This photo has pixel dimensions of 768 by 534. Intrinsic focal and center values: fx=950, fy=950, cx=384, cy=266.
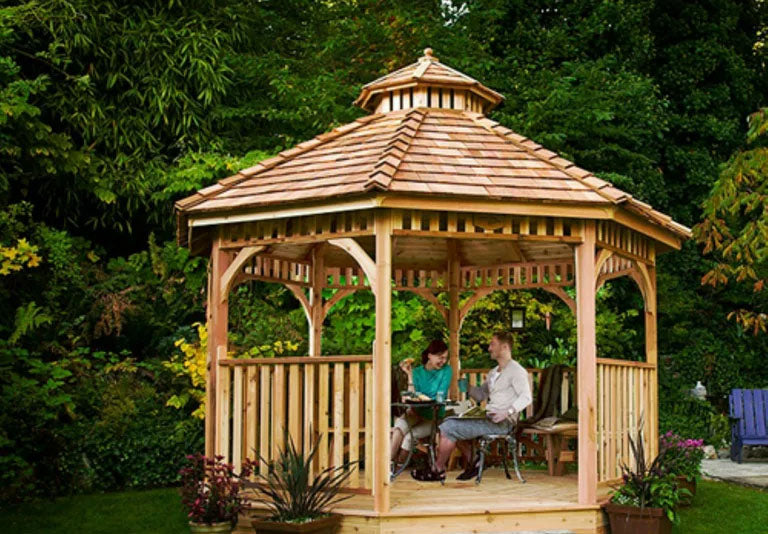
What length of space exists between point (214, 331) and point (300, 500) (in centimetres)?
197

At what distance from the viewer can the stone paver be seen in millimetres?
11328

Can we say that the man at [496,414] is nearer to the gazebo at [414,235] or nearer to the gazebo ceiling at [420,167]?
the gazebo at [414,235]

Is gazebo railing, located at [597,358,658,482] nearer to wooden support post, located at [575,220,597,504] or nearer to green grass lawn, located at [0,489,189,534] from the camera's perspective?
wooden support post, located at [575,220,597,504]

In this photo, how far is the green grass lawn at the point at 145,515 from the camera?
8547mm

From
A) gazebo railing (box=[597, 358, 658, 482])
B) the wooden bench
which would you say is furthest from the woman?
gazebo railing (box=[597, 358, 658, 482])

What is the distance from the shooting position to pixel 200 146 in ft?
47.7

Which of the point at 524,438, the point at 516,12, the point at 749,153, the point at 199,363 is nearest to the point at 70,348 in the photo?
the point at 199,363

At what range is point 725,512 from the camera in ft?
30.4

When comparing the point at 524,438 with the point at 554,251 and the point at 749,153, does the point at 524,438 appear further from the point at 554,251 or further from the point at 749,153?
the point at 749,153

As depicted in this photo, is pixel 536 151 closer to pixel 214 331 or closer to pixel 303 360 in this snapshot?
pixel 303 360

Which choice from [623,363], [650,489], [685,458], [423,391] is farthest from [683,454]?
[423,391]

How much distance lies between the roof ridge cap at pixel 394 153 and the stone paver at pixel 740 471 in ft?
19.4

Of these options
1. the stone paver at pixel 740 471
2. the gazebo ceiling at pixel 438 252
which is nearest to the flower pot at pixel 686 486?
the stone paver at pixel 740 471

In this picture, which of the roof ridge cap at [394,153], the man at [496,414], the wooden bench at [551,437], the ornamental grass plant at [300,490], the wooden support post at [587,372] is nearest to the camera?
the ornamental grass plant at [300,490]
